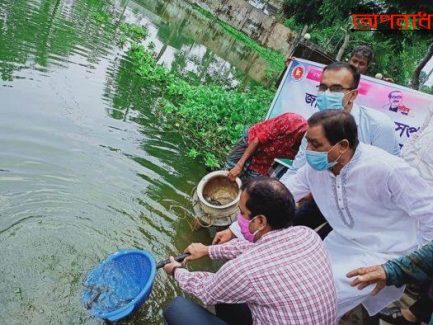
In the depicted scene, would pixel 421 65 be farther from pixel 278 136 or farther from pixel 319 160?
pixel 319 160

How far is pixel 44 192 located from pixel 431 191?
3666 millimetres

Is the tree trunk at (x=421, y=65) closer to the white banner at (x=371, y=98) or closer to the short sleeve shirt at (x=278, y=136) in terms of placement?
the white banner at (x=371, y=98)

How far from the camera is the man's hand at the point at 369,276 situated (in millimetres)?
2545

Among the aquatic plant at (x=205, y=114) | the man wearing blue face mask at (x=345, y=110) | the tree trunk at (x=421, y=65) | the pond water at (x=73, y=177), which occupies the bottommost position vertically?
the pond water at (x=73, y=177)

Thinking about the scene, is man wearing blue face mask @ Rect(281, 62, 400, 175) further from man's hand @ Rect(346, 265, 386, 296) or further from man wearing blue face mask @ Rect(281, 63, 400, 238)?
man's hand @ Rect(346, 265, 386, 296)

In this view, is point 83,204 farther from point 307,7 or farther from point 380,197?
point 307,7

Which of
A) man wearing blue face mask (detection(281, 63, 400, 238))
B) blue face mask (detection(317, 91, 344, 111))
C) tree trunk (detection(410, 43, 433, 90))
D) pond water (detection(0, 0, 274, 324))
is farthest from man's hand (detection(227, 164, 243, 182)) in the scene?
tree trunk (detection(410, 43, 433, 90))

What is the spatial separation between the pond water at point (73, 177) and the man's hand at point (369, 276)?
1.67m

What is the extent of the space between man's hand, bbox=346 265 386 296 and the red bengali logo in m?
3.65

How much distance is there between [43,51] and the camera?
847 centimetres

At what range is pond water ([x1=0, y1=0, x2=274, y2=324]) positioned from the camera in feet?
10.8

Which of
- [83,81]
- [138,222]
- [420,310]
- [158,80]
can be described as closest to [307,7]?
[158,80]

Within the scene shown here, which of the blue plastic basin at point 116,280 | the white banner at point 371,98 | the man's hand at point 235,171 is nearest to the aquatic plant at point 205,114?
the white banner at point 371,98

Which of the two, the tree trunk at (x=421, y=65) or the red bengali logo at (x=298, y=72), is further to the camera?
the tree trunk at (x=421, y=65)
